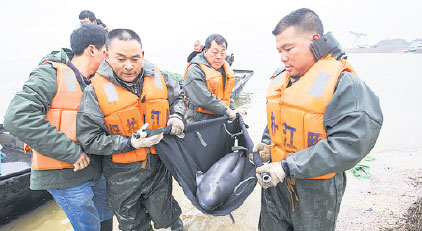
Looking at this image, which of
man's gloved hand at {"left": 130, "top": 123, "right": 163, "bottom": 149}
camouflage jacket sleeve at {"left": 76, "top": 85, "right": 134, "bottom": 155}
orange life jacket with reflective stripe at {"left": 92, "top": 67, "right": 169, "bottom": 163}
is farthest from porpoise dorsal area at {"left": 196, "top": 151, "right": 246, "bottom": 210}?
camouflage jacket sleeve at {"left": 76, "top": 85, "right": 134, "bottom": 155}

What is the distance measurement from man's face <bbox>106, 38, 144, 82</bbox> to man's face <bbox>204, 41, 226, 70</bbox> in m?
1.73

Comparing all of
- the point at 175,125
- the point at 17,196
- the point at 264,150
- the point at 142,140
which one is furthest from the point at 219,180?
the point at 17,196

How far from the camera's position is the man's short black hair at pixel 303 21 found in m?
1.53

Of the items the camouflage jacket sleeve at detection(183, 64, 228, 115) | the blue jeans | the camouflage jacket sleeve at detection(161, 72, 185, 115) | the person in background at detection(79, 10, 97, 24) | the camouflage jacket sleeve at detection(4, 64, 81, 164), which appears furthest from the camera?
the person in background at detection(79, 10, 97, 24)

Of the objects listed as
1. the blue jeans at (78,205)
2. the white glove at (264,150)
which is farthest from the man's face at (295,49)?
the blue jeans at (78,205)

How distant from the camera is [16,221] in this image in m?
3.32

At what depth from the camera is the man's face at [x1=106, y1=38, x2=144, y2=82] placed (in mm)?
1943

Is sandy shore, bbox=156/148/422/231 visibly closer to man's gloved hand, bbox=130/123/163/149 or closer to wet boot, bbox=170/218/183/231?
wet boot, bbox=170/218/183/231

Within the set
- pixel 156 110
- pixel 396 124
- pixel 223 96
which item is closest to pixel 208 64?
pixel 223 96

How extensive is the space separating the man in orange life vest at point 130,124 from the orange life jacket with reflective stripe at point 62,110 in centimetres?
10

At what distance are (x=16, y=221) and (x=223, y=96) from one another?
371cm

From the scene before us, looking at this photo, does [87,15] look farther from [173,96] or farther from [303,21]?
[303,21]

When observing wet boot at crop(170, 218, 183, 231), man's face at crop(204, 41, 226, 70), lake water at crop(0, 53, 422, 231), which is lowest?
→ lake water at crop(0, 53, 422, 231)

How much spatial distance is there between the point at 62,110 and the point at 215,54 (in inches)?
92.6
